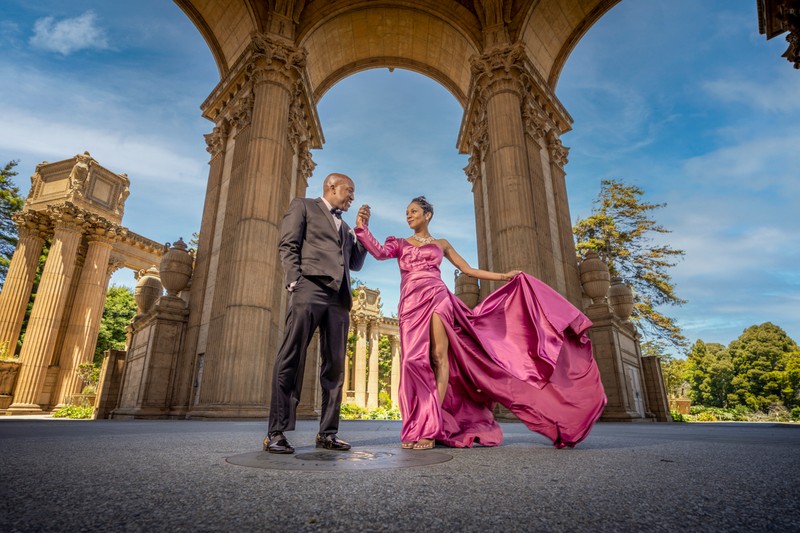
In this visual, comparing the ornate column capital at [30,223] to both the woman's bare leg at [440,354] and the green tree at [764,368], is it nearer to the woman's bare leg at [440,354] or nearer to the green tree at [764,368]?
the woman's bare leg at [440,354]

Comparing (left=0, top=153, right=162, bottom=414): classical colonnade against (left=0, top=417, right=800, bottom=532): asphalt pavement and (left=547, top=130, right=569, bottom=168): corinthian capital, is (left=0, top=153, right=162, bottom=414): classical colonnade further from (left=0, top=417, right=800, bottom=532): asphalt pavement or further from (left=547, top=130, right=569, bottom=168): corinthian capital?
(left=547, top=130, right=569, bottom=168): corinthian capital

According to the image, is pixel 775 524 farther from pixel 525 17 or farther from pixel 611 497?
pixel 525 17

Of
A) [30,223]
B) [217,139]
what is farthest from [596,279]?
[30,223]

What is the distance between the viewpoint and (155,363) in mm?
10203

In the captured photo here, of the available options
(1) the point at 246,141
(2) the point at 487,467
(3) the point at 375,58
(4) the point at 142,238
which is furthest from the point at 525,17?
(4) the point at 142,238

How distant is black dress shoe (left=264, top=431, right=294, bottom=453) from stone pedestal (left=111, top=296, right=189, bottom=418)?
899 centimetres

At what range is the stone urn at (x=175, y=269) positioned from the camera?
37.1 feet

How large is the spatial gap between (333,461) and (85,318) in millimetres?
25989

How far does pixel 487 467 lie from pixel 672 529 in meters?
1.16

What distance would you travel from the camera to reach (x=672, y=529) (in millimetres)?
1039

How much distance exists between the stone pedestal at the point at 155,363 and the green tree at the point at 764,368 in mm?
38816

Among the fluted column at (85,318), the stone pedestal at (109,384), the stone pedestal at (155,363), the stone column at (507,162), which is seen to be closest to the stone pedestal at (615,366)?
the stone column at (507,162)

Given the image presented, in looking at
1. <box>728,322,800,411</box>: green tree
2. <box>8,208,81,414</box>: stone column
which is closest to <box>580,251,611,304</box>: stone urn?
<box>8,208,81,414</box>: stone column

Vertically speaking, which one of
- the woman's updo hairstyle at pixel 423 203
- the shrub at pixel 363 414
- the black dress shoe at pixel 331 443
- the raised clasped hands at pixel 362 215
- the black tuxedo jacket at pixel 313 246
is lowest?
the shrub at pixel 363 414
